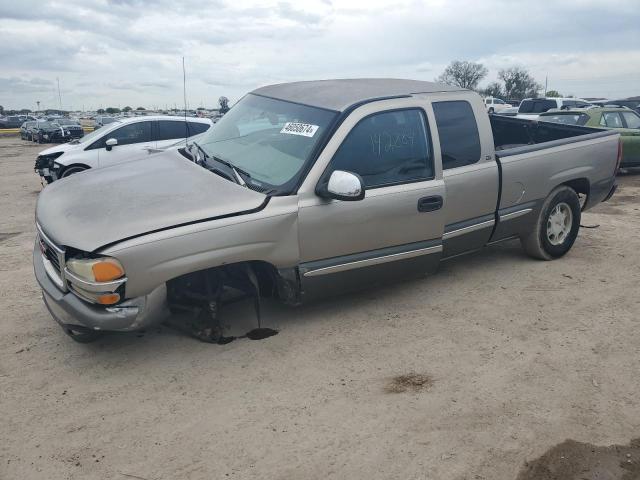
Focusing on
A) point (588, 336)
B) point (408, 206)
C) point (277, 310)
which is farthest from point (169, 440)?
point (588, 336)

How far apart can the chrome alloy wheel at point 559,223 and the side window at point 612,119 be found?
7121 millimetres

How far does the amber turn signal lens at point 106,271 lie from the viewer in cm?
328

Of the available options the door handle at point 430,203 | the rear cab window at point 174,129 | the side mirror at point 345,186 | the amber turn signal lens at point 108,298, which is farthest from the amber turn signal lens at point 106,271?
the rear cab window at point 174,129

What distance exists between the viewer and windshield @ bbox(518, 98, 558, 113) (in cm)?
1972

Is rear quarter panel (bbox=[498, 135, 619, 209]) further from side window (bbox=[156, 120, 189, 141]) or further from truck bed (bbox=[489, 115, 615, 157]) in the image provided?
side window (bbox=[156, 120, 189, 141])

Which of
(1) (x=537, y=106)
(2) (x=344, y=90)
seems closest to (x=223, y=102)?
(2) (x=344, y=90)

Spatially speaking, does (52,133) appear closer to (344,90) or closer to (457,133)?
(344,90)

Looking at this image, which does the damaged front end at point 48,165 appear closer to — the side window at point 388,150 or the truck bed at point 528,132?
the truck bed at point 528,132

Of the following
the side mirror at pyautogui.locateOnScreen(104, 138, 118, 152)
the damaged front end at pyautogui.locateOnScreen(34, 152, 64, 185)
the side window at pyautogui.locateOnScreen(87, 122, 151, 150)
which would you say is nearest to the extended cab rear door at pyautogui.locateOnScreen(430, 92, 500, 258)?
the side mirror at pyautogui.locateOnScreen(104, 138, 118, 152)

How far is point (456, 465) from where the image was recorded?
277 cm

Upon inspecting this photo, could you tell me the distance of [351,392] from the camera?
339cm

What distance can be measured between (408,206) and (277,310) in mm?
1361

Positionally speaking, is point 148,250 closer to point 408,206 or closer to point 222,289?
point 222,289

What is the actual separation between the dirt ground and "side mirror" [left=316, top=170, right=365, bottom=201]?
1071mm
